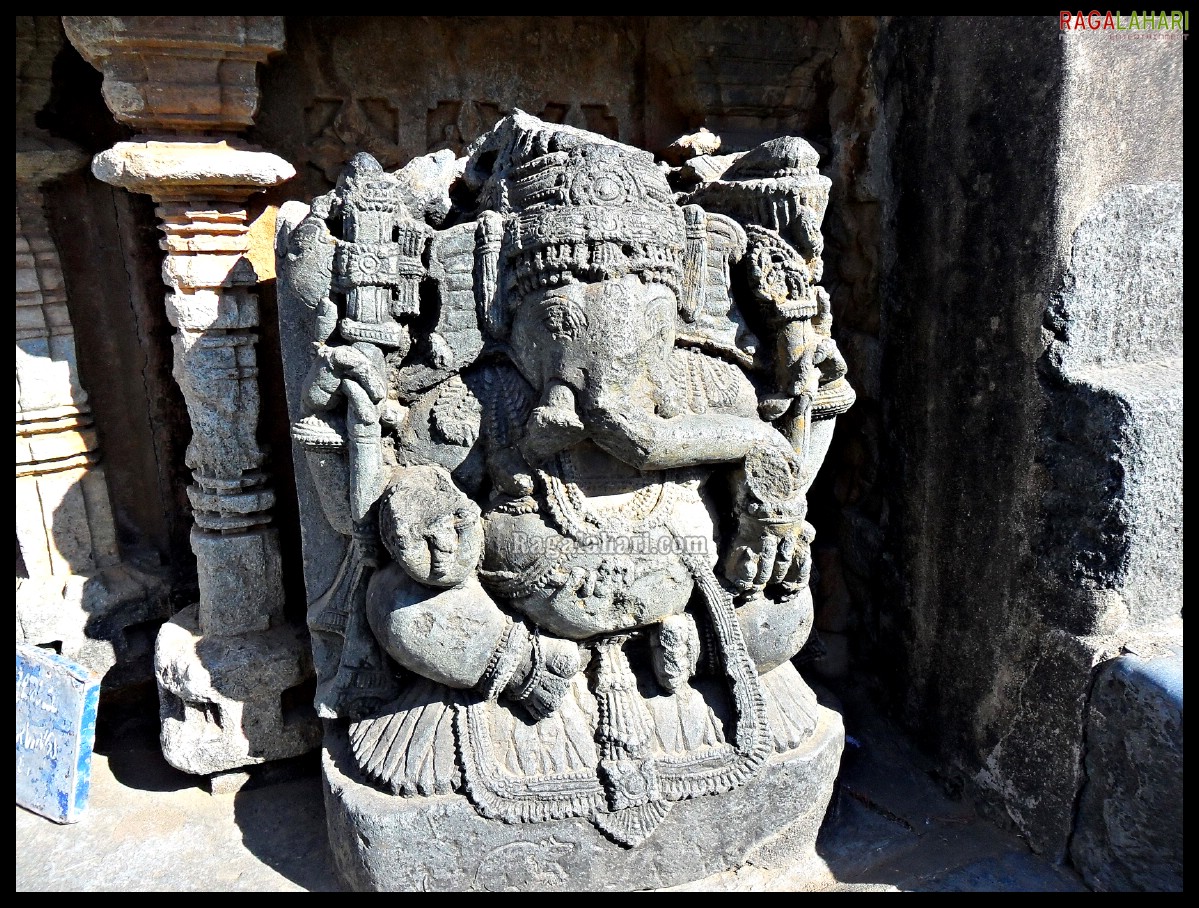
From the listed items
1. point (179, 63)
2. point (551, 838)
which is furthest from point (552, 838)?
point (179, 63)

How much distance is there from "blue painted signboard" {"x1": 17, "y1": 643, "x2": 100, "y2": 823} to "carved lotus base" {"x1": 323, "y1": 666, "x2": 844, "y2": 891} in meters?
0.86

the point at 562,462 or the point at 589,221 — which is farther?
the point at 562,462

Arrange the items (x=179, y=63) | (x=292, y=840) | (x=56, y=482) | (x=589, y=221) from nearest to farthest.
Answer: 1. (x=589, y=221)
2. (x=179, y=63)
3. (x=292, y=840)
4. (x=56, y=482)

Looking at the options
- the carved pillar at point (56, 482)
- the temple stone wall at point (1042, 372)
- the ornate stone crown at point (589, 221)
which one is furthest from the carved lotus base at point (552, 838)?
the ornate stone crown at point (589, 221)

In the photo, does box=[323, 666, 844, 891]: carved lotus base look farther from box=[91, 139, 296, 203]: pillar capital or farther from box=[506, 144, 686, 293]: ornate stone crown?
box=[91, 139, 296, 203]: pillar capital

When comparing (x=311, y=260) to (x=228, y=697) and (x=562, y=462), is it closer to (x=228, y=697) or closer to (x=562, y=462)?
(x=562, y=462)

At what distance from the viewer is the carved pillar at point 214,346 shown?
274 centimetres

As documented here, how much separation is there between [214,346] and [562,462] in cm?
128

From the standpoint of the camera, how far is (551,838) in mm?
2549

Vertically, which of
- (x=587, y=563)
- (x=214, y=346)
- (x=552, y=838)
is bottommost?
(x=552, y=838)

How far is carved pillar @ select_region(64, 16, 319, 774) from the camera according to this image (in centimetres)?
274

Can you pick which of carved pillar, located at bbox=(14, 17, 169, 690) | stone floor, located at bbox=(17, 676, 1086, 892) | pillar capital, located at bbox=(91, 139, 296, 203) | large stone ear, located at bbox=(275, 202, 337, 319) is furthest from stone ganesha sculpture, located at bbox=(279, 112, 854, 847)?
carved pillar, located at bbox=(14, 17, 169, 690)

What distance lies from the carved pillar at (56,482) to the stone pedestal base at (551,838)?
46.3 inches

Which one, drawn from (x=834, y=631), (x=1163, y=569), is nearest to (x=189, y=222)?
(x=834, y=631)
